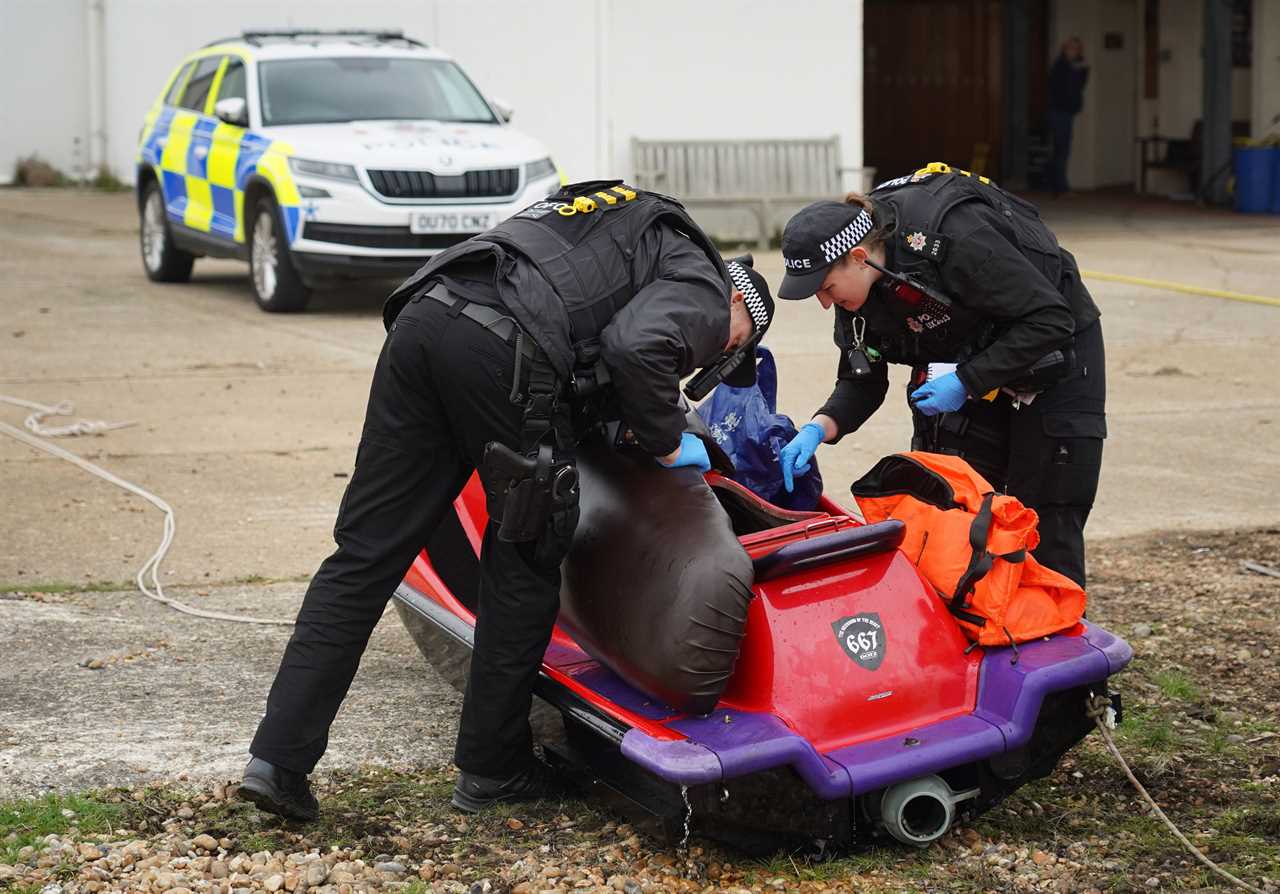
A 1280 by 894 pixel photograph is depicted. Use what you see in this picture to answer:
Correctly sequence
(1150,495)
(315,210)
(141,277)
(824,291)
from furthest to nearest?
(141,277)
(315,210)
(1150,495)
(824,291)

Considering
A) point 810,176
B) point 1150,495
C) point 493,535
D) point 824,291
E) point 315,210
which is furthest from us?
point 810,176

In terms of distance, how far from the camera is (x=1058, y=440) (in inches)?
171

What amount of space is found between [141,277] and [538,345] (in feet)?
33.7

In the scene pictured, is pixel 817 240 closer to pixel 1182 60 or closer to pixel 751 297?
pixel 751 297

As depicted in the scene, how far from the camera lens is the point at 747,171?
15172mm

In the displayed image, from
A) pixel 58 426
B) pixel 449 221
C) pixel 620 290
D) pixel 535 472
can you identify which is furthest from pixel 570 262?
pixel 449 221

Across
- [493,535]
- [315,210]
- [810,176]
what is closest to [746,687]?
[493,535]

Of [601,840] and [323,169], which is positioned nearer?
[601,840]

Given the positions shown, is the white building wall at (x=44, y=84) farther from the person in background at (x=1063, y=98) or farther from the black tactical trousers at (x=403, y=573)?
the black tactical trousers at (x=403, y=573)

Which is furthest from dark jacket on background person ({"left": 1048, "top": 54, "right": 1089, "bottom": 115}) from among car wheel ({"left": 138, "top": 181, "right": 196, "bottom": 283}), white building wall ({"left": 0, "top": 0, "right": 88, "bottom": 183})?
car wheel ({"left": 138, "top": 181, "right": 196, "bottom": 283})

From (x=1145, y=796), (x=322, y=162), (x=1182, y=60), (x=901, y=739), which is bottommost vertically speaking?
(x=1145, y=796)

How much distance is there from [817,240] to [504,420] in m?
0.93

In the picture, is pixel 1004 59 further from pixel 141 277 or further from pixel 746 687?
pixel 746 687

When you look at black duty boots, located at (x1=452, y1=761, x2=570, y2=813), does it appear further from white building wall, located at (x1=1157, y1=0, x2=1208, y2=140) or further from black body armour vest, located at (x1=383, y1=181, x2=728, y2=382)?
white building wall, located at (x1=1157, y1=0, x2=1208, y2=140)
